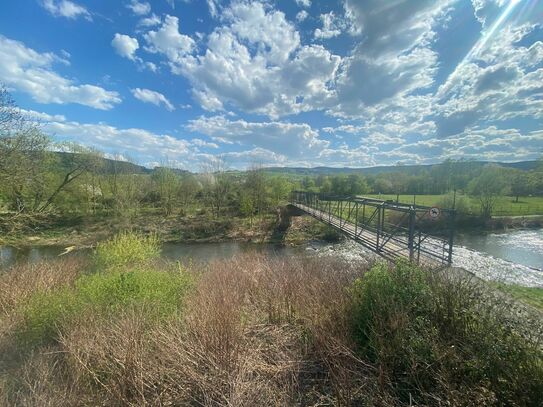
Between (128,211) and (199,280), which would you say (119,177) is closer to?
(128,211)

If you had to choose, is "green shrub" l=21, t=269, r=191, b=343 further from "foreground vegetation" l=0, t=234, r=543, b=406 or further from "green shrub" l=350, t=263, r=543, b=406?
"green shrub" l=350, t=263, r=543, b=406

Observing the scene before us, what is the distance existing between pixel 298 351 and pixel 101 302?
15.1 ft

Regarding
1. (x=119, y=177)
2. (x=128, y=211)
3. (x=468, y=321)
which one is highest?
(x=119, y=177)

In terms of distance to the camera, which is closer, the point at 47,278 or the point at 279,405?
the point at 279,405

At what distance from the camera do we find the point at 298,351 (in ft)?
15.3

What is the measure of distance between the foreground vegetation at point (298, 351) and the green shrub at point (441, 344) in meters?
0.02

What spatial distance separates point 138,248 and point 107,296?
18.4ft

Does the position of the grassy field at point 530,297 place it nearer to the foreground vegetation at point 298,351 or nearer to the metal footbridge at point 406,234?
the metal footbridge at point 406,234

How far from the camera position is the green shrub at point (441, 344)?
8.68 ft

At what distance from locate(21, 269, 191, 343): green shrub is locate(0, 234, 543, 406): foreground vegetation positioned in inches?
1.5

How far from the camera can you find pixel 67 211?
32125 mm

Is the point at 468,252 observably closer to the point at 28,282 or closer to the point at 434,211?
the point at 434,211

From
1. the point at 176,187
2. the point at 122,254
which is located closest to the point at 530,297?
the point at 122,254

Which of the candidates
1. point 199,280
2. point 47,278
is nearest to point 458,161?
point 199,280
